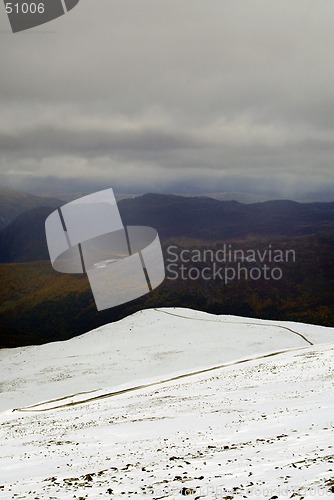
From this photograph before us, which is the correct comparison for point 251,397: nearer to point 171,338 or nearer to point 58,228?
point 58,228

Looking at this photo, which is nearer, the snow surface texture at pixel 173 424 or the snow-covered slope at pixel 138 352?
the snow surface texture at pixel 173 424

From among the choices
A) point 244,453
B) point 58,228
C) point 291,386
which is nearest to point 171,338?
point 58,228

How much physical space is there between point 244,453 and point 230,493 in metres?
3.81

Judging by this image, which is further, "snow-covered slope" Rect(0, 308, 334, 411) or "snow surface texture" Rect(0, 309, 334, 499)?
"snow-covered slope" Rect(0, 308, 334, 411)

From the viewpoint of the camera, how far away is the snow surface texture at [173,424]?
43.4 feet

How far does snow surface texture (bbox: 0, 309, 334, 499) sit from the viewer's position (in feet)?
43.4

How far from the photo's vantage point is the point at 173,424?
22.1 m

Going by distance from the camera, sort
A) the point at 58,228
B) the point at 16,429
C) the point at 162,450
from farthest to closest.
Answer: the point at 58,228 → the point at 16,429 → the point at 162,450

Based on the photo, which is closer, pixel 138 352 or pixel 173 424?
pixel 173 424

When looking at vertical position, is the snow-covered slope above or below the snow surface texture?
below

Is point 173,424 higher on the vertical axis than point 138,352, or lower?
higher

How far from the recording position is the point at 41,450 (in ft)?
64.2

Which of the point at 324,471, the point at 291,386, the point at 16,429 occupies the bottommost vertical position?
the point at 291,386

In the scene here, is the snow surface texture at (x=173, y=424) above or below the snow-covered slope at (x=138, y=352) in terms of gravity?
above
